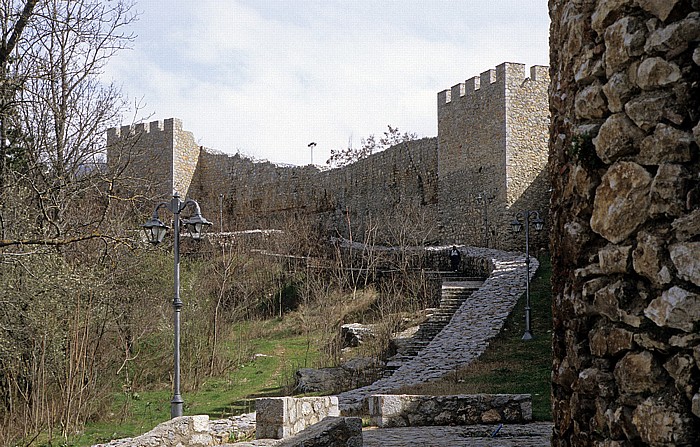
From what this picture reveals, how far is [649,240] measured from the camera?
2967 millimetres

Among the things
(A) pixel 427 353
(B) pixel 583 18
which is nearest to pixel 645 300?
(B) pixel 583 18

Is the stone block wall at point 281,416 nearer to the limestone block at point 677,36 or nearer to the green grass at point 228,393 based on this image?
the green grass at point 228,393

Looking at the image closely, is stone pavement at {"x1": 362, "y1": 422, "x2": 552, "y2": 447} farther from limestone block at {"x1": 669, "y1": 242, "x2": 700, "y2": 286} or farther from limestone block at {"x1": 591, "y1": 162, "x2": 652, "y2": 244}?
limestone block at {"x1": 669, "y1": 242, "x2": 700, "y2": 286}

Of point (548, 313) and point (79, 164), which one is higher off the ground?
point (79, 164)

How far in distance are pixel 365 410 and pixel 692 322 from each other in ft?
29.9

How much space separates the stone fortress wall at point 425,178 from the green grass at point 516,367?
6.97 meters

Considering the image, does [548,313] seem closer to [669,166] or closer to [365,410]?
[365,410]

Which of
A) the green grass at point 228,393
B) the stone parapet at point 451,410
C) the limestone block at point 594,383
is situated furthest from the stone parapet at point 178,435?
the limestone block at point 594,383

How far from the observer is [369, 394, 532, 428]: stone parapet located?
32.7 feet

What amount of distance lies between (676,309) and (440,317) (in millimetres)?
16205

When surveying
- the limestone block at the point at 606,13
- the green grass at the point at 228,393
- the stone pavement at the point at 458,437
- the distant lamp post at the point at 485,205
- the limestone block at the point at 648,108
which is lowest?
the green grass at the point at 228,393

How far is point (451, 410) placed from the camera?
10031 mm

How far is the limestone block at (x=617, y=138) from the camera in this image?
3.10 meters

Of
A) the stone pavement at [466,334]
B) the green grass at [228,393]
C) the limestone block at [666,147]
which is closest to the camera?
the limestone block at [666,147]
